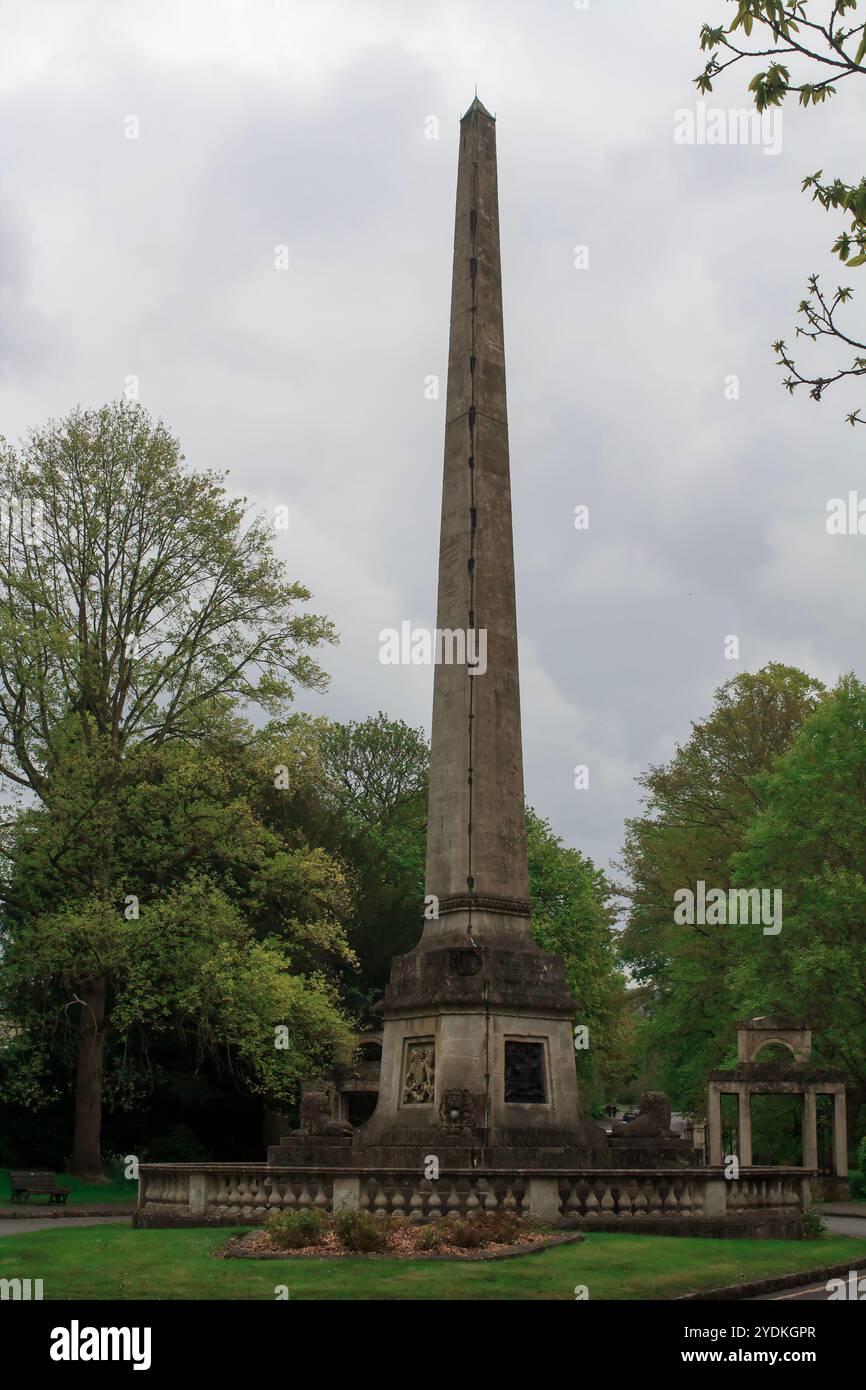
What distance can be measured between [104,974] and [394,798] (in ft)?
83.4

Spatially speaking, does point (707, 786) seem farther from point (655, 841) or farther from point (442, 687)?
point (442, 687)

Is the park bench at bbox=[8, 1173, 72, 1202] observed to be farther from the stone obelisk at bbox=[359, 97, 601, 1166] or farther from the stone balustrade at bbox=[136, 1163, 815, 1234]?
the stone obelisk at bbox=[359, 97, 601, 1166]

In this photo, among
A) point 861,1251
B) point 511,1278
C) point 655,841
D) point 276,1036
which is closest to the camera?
point 511,1278

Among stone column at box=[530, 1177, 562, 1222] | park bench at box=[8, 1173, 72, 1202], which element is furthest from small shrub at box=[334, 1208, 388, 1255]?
park bench at box=[8, 1173, 72, 1202]

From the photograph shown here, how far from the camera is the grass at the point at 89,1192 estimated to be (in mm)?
28578

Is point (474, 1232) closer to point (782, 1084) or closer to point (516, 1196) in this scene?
point (516, 1196)

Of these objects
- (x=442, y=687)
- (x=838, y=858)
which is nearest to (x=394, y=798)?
(x=838, y=858)

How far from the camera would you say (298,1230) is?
16156mm

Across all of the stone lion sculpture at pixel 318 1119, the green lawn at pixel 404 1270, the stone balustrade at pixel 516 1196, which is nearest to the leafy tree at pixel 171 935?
the stone lion sculpture at pixel 318 1119

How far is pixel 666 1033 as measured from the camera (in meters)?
46.9

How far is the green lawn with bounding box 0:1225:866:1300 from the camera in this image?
1291 centimetres

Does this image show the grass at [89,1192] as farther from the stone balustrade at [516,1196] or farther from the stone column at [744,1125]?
the stone column at [744,1125]

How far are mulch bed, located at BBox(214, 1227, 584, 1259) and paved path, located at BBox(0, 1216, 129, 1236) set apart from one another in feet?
20.5

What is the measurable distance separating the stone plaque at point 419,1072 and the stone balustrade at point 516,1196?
120 inches
